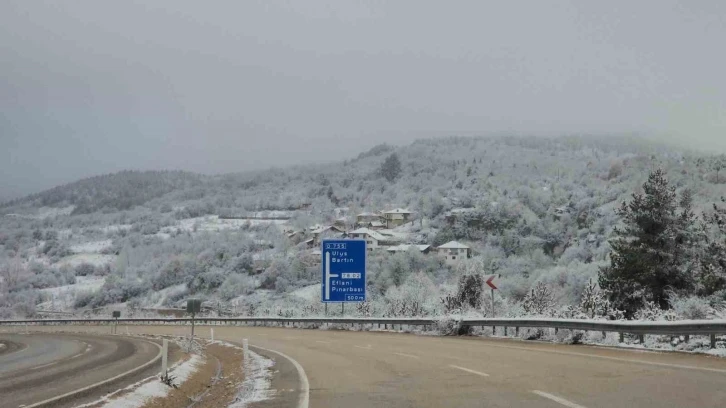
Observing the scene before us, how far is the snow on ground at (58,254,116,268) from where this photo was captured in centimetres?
17800

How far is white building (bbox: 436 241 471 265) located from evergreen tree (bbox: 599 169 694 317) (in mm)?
106361

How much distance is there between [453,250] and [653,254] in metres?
111

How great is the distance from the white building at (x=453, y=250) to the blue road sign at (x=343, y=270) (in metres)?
108

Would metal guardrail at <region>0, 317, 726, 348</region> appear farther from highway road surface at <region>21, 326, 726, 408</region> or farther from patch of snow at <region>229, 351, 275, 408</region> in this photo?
patch of snow at <region>229, 351, 275, 408</region>

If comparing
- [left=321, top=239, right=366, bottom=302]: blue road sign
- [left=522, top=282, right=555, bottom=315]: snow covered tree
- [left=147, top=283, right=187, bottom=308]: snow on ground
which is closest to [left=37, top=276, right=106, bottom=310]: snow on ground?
[left=147, top=283, right=187, bottom=308]: snow on ground

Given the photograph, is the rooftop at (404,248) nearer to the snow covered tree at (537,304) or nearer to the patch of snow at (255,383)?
the snow covered tree at (537,304)

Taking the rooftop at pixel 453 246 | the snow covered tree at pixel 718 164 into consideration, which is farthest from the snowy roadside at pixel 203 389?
the snow covered tree at pixel 718 164

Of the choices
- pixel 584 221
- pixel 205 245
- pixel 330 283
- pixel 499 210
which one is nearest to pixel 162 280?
pixel 205 245

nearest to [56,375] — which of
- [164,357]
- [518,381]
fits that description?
[164,357]

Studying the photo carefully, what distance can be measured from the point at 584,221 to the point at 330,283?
429ft

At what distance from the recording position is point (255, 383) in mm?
13477

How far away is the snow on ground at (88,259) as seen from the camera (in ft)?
584

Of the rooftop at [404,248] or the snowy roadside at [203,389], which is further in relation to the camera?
the rooftop at [404,248]

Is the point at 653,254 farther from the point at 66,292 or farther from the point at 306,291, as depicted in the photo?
the point at 66,292
